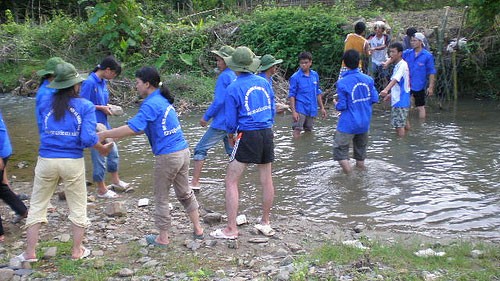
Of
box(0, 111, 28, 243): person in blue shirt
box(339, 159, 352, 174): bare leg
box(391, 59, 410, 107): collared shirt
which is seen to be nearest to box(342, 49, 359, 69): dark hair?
box(339, 159, 352, 174): bare leg

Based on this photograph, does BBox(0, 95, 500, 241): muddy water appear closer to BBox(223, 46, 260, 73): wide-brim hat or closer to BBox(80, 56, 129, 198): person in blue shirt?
BBox(80, 56, 129, 198): person in blue shirt

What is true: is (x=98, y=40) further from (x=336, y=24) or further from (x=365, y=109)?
(x=365, y=109)

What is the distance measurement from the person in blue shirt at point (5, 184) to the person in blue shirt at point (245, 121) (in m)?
2.32

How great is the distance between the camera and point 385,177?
320 inches

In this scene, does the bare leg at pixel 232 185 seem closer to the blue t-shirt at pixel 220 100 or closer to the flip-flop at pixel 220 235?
the flip-flop at pixel 220 235

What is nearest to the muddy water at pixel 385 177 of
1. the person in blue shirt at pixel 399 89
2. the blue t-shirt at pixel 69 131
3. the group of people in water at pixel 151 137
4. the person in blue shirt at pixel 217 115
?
the person in blue shirt at pixel 399 89

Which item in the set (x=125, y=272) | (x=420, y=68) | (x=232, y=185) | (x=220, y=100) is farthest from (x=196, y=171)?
(x=420, y=68)

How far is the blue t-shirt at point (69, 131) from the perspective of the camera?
5.12 m

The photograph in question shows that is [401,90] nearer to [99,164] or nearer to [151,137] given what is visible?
[99,164]

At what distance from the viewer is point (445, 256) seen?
514 centimetres

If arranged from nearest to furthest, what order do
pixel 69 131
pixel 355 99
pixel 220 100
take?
pixel 69 131 → pixel 220 100 → pixel 355 99

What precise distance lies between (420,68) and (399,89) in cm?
134

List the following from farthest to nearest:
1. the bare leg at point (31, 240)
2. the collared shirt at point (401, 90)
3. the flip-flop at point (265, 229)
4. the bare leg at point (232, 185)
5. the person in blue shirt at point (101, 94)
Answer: the collared shirt at point (401, 90) → the person in blue shirt at point (101, 94) → the flip-flop at point (265, 229) → the bare leg at point (232, 185) → the bare leg at point (31, 240)

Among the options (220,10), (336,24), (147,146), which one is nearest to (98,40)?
(220,10)
